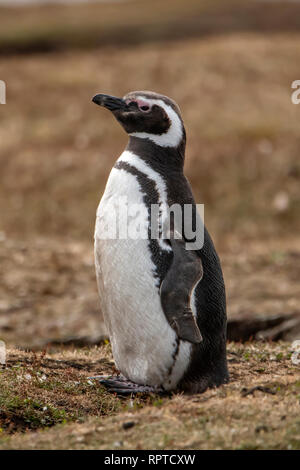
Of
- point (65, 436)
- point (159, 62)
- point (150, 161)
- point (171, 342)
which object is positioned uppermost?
point (159, 62)

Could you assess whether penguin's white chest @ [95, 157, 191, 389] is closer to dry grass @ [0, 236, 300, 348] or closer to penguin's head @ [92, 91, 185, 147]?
penguin's head @ [92, 91, 185, 147]

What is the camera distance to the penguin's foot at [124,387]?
21.7 feet

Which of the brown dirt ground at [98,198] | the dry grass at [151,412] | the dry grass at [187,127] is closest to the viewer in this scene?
the dry grass at [151,412]

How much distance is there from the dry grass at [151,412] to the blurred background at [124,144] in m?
4.31

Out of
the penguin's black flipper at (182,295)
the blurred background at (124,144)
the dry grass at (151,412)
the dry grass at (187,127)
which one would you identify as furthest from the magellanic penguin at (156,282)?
the dry grass at (187,127)

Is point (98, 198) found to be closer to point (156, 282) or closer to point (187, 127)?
point (187, 127)

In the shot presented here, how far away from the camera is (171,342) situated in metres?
Answer: 6.41

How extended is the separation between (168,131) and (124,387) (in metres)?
2.48

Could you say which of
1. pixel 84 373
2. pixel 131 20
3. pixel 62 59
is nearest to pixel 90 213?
pixel 84 373

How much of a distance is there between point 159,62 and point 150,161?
25.7m

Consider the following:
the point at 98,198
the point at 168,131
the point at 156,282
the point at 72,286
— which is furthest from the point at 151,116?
the point at 98,198

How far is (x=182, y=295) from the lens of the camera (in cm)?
621

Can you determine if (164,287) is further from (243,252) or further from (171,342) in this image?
(243,252)

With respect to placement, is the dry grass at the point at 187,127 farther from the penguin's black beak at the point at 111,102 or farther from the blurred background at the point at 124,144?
the penguin's black beak at the point at 111,102
